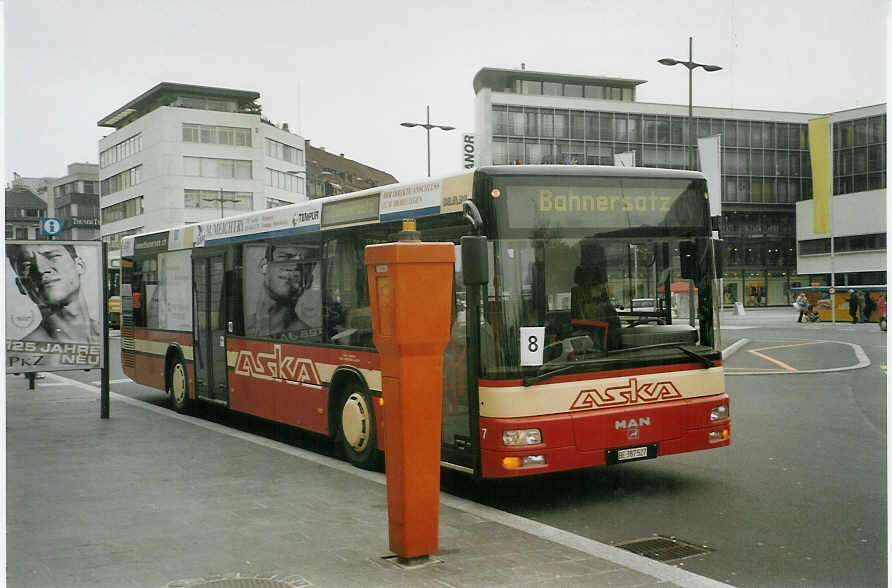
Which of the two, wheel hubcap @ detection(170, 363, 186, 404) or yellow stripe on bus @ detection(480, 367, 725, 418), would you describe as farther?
wheel hubcap @ detection(170, 363, 186, 404)

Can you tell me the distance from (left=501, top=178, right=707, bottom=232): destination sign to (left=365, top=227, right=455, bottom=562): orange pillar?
187 cm

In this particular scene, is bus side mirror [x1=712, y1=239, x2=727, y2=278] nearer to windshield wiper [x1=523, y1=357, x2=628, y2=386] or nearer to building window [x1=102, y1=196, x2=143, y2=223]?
windshield wiper [x1=523, y1=357, x2=628, y2=386]

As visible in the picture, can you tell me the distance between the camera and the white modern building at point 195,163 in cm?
6247

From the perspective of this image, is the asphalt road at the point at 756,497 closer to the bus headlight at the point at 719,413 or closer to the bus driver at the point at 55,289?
the bus headlight at the point at 719,413

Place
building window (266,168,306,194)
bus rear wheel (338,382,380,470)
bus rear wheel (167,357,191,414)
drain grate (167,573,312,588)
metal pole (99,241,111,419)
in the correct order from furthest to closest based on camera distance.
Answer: building window (266,168,306,194), bus rear wheel (167,357,191,414), metal pole (99,241,111,419), bus rear wheel (338,382,380,470), drain grate (167,573,312,588)

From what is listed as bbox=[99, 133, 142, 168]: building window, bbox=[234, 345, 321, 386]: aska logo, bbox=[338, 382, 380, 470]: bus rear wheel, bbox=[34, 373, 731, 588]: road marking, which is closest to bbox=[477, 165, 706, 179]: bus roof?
bbox=[34, 373, 731, 588]: road marking

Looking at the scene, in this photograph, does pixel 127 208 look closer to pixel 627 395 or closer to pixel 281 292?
pixel 281 292

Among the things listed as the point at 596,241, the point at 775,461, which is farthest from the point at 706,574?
the point at 775,461

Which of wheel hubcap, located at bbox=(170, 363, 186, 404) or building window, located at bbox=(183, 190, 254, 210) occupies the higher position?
building window, located at bbox=(183, 190, 254, 210)

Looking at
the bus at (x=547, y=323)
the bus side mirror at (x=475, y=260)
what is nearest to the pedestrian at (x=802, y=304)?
the bus at (x=547, y=323)

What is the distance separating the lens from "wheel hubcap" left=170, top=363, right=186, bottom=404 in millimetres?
14211

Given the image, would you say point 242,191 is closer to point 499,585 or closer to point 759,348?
point 759,348

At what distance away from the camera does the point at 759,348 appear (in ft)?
92.1

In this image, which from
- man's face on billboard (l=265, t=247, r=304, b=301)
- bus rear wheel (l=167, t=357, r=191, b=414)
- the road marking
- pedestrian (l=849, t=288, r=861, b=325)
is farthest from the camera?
pedestrian (l=849, t=288, r=861, b=325)
